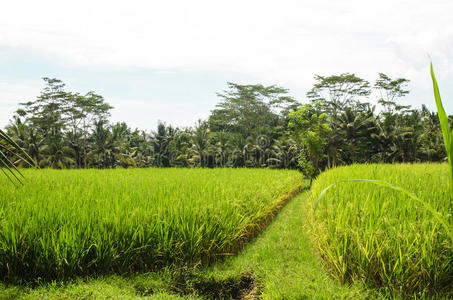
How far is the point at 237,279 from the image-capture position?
3.96 meters

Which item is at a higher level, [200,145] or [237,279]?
[200,145]

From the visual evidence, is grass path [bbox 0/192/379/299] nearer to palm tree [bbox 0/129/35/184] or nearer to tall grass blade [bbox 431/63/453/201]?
palm tree [bbox 0/129/35/184]

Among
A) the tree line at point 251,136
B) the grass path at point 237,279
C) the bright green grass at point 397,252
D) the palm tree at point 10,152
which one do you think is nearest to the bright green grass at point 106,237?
the grass path at point 237,279

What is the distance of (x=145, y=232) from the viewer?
4078 mm

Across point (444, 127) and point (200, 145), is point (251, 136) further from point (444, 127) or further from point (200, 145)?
point (444, 127)

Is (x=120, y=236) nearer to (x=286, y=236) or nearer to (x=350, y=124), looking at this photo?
(x=286, y=236)

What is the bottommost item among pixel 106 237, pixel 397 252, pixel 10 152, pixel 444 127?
pixel 106 237

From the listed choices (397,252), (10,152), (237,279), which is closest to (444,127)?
(397,252)

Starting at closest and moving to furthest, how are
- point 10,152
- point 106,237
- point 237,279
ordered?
point 10,152
point 106,237
point 237,279

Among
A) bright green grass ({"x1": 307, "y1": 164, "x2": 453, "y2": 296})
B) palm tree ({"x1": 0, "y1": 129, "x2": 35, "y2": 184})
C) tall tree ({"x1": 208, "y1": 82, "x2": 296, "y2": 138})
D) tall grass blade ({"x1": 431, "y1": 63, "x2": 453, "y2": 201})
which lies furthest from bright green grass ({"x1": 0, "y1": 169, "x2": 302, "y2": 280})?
tall tree ({"x1": 208, "y1": 82, "x2": 296, "y2": 138})

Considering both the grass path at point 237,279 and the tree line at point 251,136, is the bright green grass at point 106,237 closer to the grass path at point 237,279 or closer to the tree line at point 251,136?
the grass path at point 237,279

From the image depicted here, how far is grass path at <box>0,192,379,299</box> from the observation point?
3076mm

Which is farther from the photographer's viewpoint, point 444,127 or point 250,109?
point 250,109

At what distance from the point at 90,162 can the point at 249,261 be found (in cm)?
2526
